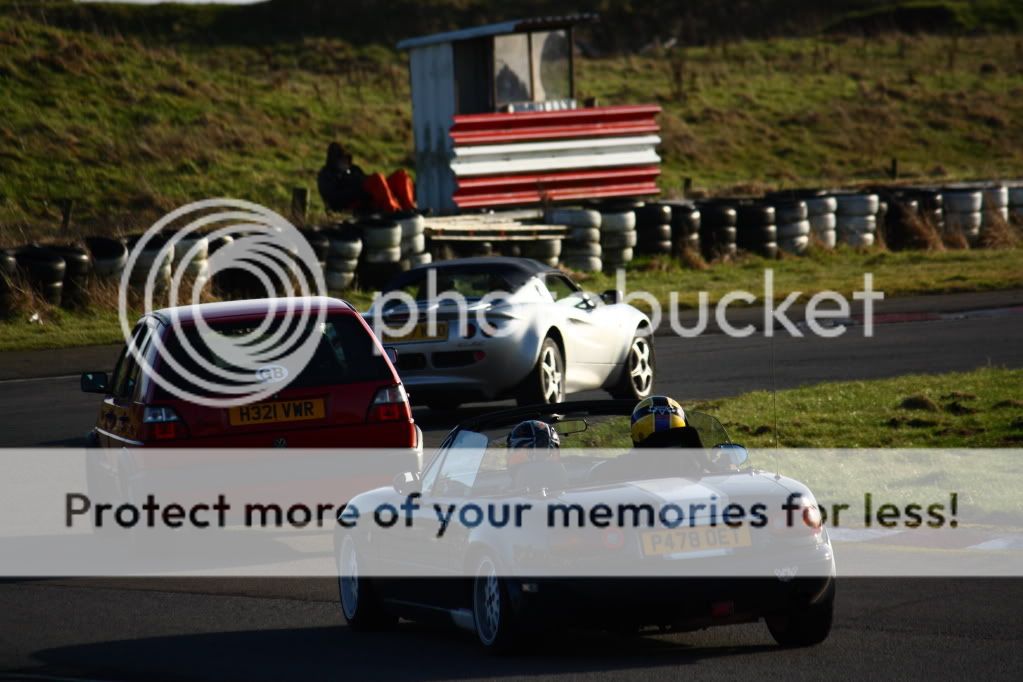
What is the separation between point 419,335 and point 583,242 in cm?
1390

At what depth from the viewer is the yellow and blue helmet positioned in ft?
24.8

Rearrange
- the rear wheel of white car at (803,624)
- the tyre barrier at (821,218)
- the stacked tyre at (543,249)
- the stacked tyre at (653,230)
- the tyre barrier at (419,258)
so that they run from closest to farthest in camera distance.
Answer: the rear wheel of white car at (803,624), the tyre barrier at (419,258), the stacked tyre at (543,249), the stacked tyre at (653,230), the tyre barrier at (821,218)

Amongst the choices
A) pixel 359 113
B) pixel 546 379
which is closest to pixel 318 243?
pixel 546 379

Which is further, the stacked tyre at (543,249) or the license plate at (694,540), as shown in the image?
the stacked tyre at (543,249)

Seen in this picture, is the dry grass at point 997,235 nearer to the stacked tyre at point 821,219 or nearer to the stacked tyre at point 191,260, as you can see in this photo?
the stacked tyre at point 821,219

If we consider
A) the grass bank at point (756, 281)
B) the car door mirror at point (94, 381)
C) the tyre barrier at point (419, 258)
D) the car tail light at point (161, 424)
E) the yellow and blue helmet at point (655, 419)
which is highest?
the yellow and blue helmet at point (655, 419)

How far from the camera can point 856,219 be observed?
3156cm

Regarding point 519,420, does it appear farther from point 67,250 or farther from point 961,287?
point 961,287

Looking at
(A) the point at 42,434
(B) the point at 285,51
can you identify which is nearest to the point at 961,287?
(A) the point at 42,434

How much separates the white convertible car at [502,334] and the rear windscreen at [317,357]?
13.9ft

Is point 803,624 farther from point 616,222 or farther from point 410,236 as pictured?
point 616,222

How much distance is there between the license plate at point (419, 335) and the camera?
15211 mm

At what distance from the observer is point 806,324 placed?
2280 centimetres

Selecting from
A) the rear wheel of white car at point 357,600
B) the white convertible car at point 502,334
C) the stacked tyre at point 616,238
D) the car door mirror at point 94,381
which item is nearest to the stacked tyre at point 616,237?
the stacked tyre at point 616,238
